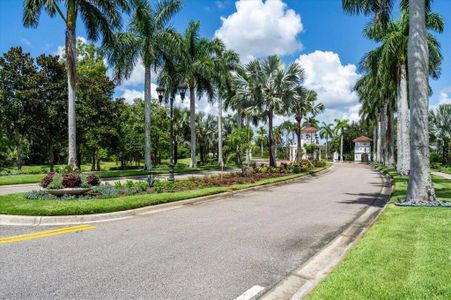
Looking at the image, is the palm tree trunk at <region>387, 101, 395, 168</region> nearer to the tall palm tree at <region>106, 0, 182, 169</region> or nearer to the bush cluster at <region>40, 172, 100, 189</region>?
the tall palm tree at <region>106, 0, 182, 169</region>

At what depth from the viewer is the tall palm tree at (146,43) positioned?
24.4 m

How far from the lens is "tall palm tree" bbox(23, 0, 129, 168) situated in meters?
16.8

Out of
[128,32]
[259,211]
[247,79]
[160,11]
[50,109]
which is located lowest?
[259,211]

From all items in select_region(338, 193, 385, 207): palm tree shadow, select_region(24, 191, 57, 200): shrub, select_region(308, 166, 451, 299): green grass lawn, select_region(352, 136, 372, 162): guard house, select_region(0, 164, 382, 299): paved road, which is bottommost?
select_region(338, 193, 385, 207): palm tree shadow

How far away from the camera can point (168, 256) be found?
5.56 meters

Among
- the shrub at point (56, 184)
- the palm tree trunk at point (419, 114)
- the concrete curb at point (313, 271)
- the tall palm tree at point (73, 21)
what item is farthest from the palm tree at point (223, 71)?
the concrete curb at point (313, 271)

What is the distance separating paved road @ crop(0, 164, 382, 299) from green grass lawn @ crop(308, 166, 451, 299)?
0.96 metres

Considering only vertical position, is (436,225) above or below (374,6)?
below

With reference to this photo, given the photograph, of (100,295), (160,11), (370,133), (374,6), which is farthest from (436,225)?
(370,133)

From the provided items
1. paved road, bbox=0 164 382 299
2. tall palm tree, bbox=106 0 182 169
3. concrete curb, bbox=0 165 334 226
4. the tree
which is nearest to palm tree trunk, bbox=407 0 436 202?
paved road, bbox=0 164 382 299

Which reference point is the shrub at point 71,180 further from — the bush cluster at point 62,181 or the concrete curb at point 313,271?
the concrete curb at point 313,271

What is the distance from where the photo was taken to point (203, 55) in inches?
1238

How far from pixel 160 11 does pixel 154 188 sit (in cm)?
1818

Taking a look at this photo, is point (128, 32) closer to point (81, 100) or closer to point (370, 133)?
point (81, 100)
